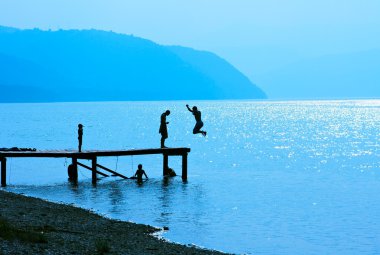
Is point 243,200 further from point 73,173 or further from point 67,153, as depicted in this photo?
point 73,173

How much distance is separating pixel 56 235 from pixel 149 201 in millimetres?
16019

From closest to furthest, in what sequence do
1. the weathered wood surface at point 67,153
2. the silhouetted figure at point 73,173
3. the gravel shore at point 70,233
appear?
1. the gravel shore at point 70,233
2. the weathered wood surface at point 67,153
3. the silhouetted figure at point 73,173

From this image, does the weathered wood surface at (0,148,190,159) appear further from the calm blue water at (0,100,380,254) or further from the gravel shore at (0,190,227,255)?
the gravel shore at (0,190,227,255)

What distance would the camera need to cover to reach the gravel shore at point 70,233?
1670cm

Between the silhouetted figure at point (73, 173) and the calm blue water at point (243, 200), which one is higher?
the silhouetted figure at point (73, 173)

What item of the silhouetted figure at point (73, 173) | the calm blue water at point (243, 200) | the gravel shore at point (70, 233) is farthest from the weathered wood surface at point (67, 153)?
the gravel shore at point (70, 233)

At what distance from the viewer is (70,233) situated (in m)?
20.8

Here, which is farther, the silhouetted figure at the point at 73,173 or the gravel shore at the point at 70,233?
the silhouetted figure at the point at 73,173

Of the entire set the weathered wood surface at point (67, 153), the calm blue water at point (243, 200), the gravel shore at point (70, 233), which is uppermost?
the weathered wood surface at point (67, 153)

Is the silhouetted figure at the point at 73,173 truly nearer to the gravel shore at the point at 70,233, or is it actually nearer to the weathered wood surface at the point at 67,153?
the weathered wood surface at the point at 67,153

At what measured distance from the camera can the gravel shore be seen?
54.8 feet

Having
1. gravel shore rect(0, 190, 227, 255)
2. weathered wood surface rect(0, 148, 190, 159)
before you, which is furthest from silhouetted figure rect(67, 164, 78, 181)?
gravel shore rect(0, 190, 227, 255)

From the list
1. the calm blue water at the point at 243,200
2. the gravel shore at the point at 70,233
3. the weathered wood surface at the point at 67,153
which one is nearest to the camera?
the gravel shore at the point at 70,233

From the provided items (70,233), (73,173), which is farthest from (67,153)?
(70,233)
